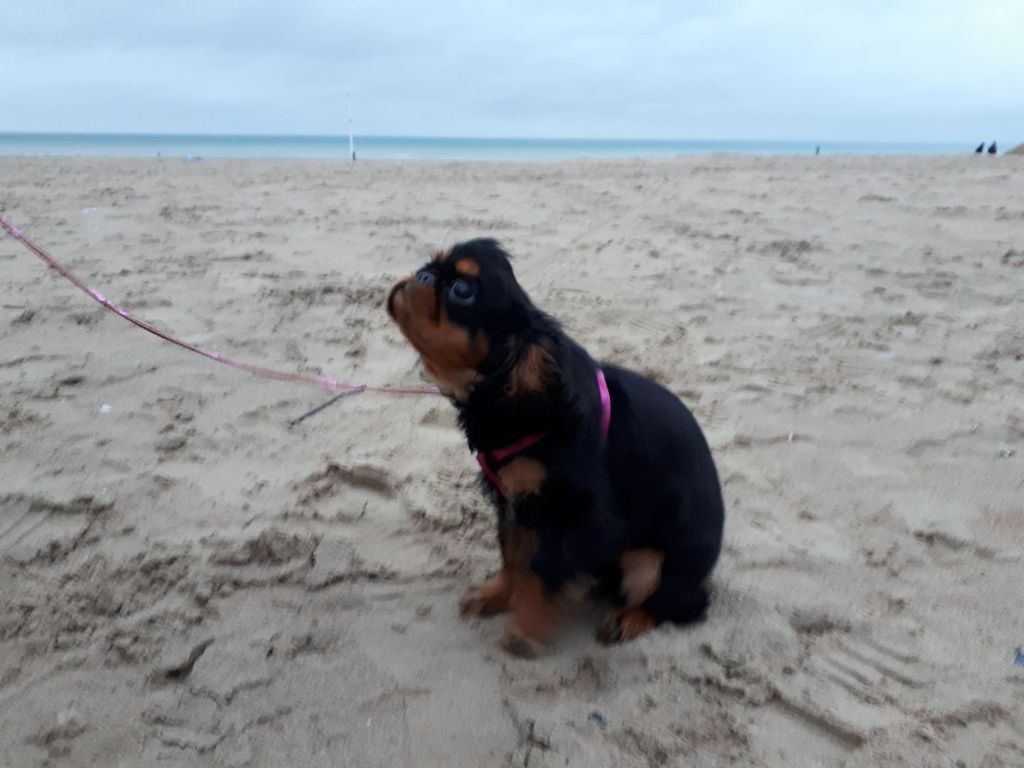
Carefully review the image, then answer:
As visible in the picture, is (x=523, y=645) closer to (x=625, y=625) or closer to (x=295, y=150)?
(x=625, y=625)

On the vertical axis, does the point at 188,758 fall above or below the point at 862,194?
below

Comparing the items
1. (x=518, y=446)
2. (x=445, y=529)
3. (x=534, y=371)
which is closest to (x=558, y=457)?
(x=518, y=446)

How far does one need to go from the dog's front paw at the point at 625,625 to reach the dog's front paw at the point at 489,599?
0.30 meters

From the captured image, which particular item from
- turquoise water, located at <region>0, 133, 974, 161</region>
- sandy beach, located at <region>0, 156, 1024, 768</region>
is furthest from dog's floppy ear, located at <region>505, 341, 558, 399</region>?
turquoise water, located at <region>0, 133, 974, 161</region>

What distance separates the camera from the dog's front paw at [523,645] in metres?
2.16

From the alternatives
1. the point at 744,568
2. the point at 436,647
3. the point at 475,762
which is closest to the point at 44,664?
the point at 436,647

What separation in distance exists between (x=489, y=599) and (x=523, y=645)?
22 cm

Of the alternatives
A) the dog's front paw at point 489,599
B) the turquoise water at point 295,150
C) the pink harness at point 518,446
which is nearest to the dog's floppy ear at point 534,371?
the pink harness at point 518,446

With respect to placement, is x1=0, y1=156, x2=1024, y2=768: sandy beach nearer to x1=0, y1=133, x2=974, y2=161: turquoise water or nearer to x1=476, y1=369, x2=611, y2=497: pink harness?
x1=476, y1=369, x2=611, y2=497: pink harness

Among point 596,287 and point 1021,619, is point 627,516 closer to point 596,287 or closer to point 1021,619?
point 1021,619

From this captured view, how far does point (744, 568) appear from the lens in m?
2.55

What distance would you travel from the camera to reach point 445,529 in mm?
2773

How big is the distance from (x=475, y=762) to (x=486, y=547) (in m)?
0.96

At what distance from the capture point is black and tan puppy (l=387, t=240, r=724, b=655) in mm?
1977
